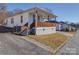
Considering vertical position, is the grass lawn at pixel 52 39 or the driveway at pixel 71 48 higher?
the grass lawn at pixel 52 39

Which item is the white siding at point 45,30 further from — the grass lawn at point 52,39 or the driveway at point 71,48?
the driveway at point 71,48

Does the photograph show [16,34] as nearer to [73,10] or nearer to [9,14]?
[9,14]

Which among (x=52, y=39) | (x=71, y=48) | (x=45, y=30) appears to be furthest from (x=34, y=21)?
(x=71, y=48)

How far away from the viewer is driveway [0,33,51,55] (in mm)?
8359

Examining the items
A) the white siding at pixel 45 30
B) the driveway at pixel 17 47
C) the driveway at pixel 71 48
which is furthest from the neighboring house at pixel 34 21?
the driveway at pixel 71 48

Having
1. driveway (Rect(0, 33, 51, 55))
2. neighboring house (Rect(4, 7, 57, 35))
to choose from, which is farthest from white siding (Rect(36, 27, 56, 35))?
driveway (Rect(0, 33, 51, 55))

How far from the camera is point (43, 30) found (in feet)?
27.8

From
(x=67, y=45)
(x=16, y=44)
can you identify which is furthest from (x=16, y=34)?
(x=67, y=45)

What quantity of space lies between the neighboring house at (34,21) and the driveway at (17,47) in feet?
0.53

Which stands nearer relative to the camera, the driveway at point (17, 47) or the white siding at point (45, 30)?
the driveway at point (17, 47)

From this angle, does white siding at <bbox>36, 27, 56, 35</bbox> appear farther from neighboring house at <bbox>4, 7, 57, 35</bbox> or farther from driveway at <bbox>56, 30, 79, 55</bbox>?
driveway at <bbox>56, 30, 79, 55</bbox>

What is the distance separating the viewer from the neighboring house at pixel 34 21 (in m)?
8.42

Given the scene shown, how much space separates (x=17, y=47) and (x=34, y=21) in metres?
0.41
